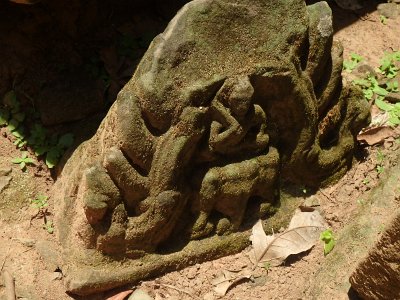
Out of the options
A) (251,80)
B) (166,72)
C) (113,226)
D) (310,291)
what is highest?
(166,72)

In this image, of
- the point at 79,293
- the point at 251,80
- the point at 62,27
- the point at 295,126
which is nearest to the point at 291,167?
the point at 295,126

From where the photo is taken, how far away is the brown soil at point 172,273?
112 inches

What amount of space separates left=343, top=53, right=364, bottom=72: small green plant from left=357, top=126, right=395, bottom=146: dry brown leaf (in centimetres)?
59

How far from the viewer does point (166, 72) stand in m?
2.53

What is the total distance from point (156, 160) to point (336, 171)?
1.09m

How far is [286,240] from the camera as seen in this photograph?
300cm

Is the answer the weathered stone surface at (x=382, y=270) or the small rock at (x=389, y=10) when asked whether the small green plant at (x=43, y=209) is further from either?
the small rock at (x=389, y=10)

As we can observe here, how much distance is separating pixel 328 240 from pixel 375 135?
0.75 metres

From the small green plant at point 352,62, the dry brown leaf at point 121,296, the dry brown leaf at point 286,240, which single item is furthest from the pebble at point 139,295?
the small green plant at point 352,62

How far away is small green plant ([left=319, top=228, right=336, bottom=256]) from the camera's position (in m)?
2.97

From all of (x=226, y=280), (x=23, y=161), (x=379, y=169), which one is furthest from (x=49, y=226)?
(x=379, y=169)

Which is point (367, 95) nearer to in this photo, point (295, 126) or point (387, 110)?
point (387, 110)

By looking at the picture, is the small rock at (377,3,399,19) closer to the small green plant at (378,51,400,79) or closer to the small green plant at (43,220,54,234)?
the small green plant at (378,51,400,79)

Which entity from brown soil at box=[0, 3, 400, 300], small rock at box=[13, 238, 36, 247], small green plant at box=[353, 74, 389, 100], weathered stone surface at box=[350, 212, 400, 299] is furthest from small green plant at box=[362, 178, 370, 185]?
small rock at box=[13, 238, 36, 247]
